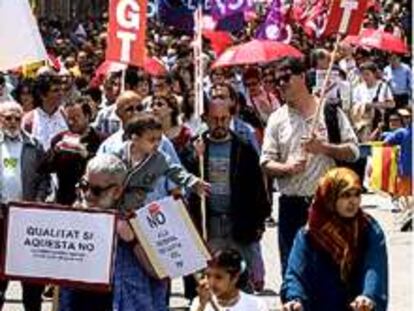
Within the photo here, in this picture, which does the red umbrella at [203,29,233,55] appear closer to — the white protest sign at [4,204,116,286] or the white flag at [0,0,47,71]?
the white flag at [0,0,47,71]

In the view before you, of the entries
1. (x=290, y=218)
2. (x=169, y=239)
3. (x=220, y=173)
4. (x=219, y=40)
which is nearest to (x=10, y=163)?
(x=220, y=173)

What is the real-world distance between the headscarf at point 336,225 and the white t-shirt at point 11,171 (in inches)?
128

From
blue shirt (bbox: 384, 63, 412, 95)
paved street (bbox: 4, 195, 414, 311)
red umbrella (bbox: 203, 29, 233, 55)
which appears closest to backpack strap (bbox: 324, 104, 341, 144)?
paved street (bbox: 4, 195, 414, 311)

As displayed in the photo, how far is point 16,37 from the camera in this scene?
866 cm

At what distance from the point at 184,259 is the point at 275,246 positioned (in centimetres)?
572

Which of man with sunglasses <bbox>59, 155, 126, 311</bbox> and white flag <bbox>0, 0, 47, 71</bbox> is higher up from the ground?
white flag <bbox>0, 0, 47, 71</bbox>

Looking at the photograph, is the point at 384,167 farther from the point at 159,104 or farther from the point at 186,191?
the point at 186,191

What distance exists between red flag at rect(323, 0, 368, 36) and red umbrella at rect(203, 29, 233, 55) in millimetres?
8958

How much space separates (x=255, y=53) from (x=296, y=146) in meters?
8.52

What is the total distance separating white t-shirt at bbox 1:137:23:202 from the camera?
964 centimetres

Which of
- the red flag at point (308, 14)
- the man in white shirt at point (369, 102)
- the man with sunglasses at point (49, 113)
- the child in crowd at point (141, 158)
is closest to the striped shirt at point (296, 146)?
the child in crowd at point (141, 158)

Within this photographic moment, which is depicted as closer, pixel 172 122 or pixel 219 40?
pixel 172 122

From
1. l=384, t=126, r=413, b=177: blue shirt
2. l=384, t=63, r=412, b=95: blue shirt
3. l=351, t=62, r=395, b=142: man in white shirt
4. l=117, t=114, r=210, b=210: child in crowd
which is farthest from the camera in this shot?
l=384, t=63, r=412, b=95: blue shirt

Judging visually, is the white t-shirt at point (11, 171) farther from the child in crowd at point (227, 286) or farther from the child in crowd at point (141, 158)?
A: the child in crowd at point (227, 286)
